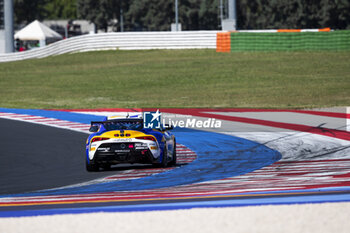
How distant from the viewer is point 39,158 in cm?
1512

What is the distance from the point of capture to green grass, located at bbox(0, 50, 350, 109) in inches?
1101

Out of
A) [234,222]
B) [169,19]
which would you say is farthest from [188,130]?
[169,19]

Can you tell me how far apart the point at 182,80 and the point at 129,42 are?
38.4 ft

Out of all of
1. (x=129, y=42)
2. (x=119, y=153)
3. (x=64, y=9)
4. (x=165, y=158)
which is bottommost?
(x=165, y=158)

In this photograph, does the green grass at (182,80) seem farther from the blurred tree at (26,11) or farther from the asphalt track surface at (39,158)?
the blurred tree at (26,11)

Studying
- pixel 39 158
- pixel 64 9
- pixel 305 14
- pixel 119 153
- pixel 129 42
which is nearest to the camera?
pixel 119 153

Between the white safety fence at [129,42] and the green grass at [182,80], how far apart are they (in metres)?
0.79

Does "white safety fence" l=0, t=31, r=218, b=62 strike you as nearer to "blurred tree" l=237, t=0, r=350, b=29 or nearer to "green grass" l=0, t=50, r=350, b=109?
"green grass" l=0, t=50, r=350, b=109

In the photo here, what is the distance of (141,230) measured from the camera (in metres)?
7.07

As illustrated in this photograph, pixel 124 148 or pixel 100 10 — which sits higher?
pixel 100 10

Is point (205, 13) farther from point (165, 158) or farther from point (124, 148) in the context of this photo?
point (124, 148)

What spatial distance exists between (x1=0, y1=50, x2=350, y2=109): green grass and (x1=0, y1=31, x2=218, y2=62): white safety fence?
795 mm

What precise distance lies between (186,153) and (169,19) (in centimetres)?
8081

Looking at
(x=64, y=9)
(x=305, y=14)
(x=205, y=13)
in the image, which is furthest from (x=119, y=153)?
(x=64, y=9)
